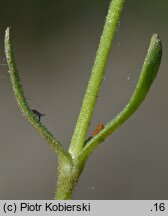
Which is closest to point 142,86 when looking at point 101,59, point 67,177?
point 101,59

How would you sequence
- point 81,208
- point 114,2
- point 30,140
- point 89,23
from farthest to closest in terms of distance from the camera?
point 89,23 < point 30,140 < point 81,208 < point 114,2

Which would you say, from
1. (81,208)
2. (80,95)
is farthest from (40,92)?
(81,208)

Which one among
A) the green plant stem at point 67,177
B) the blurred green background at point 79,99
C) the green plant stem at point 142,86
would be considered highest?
the blurred green background at point 79,99

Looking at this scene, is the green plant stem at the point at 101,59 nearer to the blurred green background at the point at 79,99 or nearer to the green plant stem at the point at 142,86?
the green plant stem at the point at 142,86

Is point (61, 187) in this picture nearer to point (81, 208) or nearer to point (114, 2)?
point (81, 208)

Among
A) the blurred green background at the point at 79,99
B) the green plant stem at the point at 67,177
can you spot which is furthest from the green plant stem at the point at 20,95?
the blurred green background at the point at 79,99

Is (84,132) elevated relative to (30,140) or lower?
lower

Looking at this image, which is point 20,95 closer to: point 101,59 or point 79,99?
point 101,59
